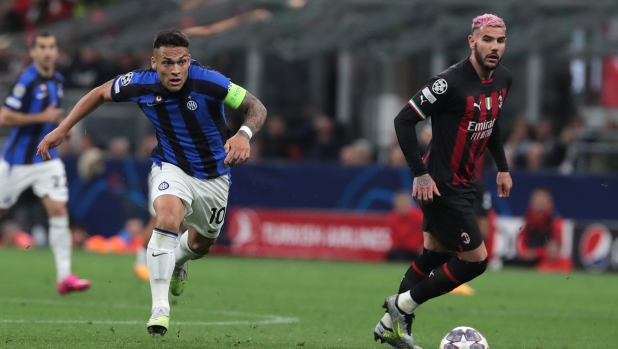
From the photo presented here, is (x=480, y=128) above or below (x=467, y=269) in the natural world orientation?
above

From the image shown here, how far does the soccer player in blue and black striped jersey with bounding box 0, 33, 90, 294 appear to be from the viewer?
38.4 feet

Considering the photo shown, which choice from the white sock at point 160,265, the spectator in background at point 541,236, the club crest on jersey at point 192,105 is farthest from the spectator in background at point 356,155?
the white sock at point 160,265

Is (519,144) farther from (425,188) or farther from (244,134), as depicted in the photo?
(244,134)

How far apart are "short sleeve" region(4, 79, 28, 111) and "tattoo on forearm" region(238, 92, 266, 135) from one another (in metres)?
4.58

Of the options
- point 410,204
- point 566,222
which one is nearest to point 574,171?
point 566,222

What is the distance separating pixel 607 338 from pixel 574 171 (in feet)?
34.0

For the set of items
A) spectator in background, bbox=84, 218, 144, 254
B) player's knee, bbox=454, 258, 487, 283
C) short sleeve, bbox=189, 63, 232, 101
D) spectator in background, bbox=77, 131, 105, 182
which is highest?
short sleeve, bbox=189, 63, 232, 101

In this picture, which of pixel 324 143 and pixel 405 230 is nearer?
pixel 405 230

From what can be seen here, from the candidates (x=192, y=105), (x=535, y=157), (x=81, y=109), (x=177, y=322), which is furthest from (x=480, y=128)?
(x=535, y=157)

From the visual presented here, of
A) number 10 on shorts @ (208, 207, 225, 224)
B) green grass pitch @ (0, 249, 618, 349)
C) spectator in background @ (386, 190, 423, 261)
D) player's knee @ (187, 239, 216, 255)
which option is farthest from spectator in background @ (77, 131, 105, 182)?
number 10 on shorts @ (208, 207, 225, 224)

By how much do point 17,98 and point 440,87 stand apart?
18.8 ft

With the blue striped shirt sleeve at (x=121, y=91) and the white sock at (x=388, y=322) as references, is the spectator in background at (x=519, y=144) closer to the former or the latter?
the white sock at (x=388, y=322)

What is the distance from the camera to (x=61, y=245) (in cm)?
1164

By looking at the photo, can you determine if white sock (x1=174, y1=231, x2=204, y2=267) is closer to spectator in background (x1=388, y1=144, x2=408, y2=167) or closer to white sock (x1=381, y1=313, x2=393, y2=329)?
white sock (x1=381, y1=313, x2=393, y2=329)
